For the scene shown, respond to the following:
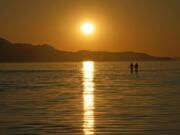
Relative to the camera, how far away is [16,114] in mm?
26188

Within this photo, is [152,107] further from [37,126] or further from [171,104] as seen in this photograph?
[37,126]

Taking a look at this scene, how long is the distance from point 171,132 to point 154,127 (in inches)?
58.4

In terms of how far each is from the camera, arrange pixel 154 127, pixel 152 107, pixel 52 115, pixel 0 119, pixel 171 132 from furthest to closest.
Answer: pixel 152 107 → pixel 52 115 → pixel 0 119 → pixel 154 127 → pixel 171 132

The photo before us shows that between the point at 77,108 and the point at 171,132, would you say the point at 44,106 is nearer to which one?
the point at 77,108

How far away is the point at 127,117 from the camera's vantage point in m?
24.3

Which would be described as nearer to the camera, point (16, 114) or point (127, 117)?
point (127, 117)

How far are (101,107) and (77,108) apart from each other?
1.25m

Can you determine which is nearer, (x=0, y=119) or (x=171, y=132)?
(x=171, y=132)

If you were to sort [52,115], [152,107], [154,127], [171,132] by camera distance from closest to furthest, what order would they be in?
[171,132]
[154,127]
[52,115]
[152,107]

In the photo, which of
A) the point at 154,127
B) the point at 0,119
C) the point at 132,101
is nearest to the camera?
the point at 154,127

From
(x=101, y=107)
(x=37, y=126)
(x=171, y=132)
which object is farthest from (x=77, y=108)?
(x=171, y=132)

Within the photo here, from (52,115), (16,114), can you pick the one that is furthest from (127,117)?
(16,114)

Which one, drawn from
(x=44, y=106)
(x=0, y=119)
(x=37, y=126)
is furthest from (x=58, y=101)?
(x=37, y=126)

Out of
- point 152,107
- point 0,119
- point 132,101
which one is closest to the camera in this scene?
point 0,119
